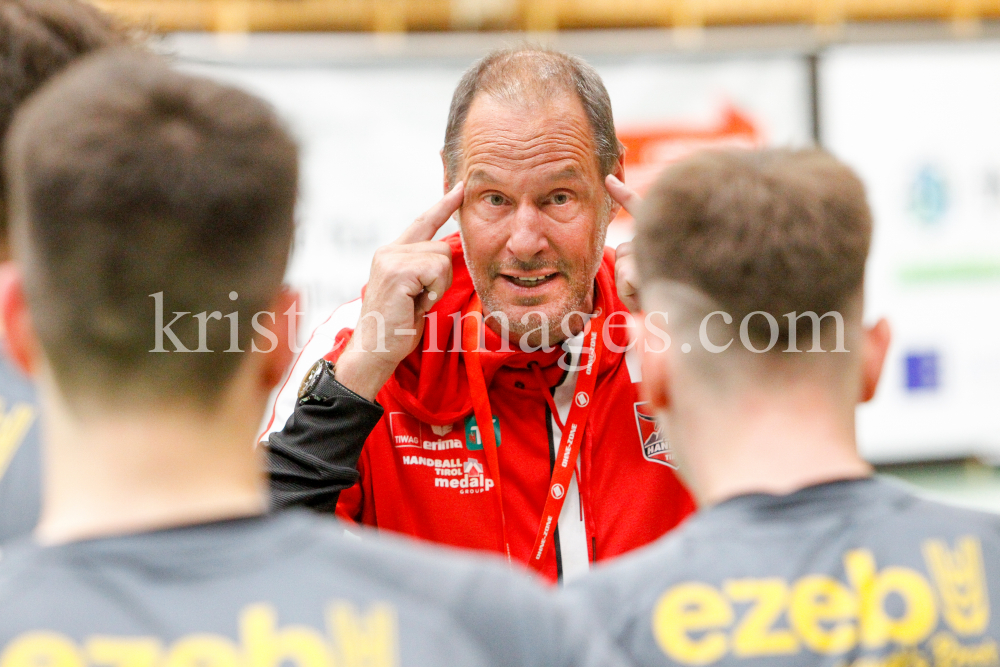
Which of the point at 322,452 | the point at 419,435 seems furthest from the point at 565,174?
the point at 322,452

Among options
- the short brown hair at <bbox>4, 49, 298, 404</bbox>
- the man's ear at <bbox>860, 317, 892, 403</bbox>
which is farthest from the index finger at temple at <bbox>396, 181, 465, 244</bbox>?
the short brown hair at <bbox>4, 49, 298, 404</bbox>

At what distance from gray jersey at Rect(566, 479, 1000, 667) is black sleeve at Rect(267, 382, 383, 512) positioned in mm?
982

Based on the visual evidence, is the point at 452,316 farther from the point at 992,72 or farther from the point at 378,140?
the point at 992,72

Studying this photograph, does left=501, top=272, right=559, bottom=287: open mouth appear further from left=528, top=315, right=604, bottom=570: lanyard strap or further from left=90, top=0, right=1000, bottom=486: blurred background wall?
left=90, top=0, right=1000, bottom=486: blurred background wall

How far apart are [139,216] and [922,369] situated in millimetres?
4743

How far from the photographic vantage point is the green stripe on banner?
493 centimetres

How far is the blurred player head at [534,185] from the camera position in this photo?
7.05 feet

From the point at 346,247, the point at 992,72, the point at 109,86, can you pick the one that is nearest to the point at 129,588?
the point at 109,86

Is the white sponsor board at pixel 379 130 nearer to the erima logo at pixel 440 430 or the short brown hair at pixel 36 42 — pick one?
the erima logo at pixel 440 430

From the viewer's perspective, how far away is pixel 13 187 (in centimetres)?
93

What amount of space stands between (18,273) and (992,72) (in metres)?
5.18

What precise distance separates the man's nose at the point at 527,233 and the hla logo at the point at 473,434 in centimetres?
38

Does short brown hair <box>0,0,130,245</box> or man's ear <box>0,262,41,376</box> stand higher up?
short brown hair <box>0,0,130,245</box>

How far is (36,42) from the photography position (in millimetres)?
1325
